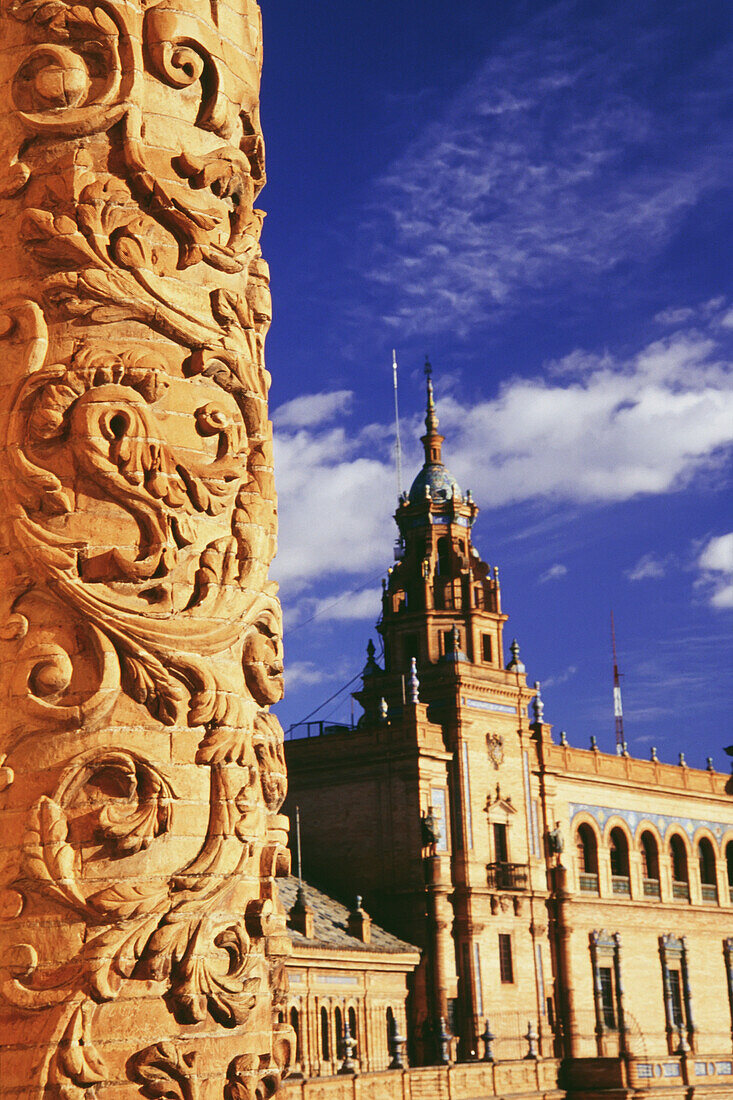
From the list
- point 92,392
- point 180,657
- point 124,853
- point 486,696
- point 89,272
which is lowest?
point 124,853

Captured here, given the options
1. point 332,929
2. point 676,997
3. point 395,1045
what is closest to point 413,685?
point 332,929

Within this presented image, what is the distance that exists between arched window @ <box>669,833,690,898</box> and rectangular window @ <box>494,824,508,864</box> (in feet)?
34.9

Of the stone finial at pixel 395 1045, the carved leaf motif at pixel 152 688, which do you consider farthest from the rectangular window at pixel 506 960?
the carved leaf motif at pixel 152 688

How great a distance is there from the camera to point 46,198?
6.32 meters

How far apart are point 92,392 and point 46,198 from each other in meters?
0.91

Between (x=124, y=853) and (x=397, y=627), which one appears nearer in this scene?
(x=124, y=853)

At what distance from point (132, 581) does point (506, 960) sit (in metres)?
37.2

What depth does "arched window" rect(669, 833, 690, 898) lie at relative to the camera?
50875 mm

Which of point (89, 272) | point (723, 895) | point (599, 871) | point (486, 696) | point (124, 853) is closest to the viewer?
point (124, 853)

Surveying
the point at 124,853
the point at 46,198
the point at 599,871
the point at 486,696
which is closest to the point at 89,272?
the point at 46,198

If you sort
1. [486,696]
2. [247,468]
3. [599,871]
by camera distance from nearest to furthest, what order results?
[247,468] → [486,696] → [599,871]

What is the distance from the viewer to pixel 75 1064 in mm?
5508

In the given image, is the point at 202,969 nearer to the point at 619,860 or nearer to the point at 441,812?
the point at 441,812

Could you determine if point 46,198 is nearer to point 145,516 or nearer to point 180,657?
point 145,516
